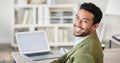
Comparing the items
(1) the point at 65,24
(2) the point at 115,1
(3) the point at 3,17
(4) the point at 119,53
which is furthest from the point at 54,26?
(4) the point at 119,53

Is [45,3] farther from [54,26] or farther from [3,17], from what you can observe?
[3,17]

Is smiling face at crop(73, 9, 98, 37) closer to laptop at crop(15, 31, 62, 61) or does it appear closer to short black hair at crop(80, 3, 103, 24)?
short black hair at crop(80, 3, 103, 24)

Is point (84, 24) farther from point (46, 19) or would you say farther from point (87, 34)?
point (46, 19)

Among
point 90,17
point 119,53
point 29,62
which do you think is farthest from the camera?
point 119,53

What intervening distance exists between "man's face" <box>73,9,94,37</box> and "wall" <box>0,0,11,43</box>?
3608 mm

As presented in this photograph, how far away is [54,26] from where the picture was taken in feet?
15.6

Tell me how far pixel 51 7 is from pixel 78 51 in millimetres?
3400

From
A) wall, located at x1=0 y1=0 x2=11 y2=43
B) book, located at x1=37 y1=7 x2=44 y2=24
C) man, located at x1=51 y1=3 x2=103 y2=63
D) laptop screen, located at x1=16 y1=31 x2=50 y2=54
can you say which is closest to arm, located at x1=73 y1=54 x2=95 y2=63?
man, located at x1=51 y1=3 x2=103 y2=63

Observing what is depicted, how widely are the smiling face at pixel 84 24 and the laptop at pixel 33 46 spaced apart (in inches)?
31.7

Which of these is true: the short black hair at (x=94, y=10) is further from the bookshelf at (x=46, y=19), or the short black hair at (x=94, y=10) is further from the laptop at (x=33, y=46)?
the bookshelf at (x=46, y=19)

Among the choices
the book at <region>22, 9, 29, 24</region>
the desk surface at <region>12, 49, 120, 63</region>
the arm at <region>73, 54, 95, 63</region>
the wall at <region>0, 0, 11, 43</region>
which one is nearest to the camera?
the arm at <region>73, 54, 95, 63</region>

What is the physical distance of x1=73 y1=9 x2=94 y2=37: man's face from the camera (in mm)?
1359

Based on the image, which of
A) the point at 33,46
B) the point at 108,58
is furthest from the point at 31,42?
the point at 108,58

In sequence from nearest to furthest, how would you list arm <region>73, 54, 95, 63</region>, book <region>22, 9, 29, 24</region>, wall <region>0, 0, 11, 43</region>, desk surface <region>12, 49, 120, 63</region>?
1. arm <region>73, 54, 95, 63</region>
2. desk surface <region>12, 49, 120, 63</region>
3. book <region>22, 9, 29, 24</region>
4. wall <region>0, 0, 11, 43</region>
